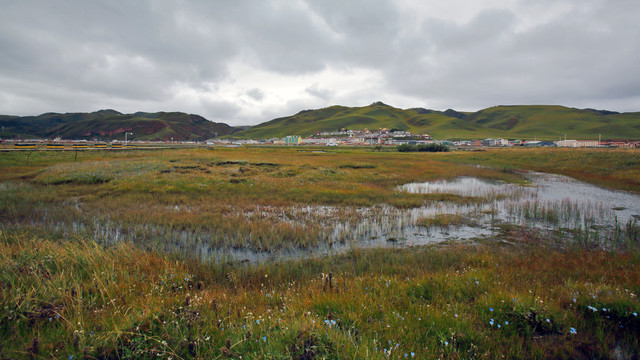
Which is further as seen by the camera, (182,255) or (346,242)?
(346,242)

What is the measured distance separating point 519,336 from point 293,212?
1236 cm

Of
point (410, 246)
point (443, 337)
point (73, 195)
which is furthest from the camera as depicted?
point (73, 195)

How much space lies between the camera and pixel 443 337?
3760mm

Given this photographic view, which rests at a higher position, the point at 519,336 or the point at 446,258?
the point at 519,336

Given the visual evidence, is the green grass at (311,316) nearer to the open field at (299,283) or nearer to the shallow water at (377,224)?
the open field at (299,283)

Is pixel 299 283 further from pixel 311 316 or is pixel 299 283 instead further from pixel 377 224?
pixel 377 224

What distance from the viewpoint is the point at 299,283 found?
623cm

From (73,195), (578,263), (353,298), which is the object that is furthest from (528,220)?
(73,195)

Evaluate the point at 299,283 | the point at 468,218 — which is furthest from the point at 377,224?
the point at 299,283

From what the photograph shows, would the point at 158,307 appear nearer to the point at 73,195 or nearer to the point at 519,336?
the point at 519,336

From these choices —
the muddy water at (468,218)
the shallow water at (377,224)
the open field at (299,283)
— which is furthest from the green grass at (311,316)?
Result: the muddy water at (468,218)

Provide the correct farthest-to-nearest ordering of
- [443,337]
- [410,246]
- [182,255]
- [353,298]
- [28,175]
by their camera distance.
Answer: [28,175] < [410,246] < [182,255] < [353,298] < [443,337]

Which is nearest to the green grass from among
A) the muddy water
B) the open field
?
the open field

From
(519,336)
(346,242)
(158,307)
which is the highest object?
(158,307)
